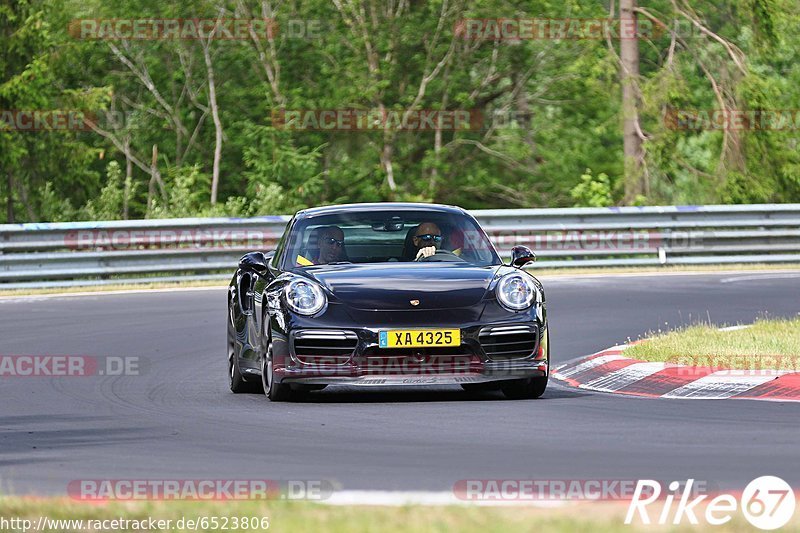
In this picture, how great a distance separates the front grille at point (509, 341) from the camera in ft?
34.9

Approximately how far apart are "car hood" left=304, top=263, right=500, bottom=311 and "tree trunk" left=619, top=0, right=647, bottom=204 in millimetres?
23423

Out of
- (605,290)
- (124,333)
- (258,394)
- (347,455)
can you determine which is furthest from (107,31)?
(347,455)

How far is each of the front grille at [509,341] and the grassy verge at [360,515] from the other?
426 centimetres

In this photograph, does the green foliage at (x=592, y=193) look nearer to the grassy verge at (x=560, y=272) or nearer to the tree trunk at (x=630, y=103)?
the tree trunk at (x=630, y=103)

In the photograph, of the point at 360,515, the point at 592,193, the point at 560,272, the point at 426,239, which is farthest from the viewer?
the point at 592,193

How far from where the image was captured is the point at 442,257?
463 inches

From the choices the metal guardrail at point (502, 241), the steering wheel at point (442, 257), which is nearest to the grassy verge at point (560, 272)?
the metal guardrail at point (502, 241)

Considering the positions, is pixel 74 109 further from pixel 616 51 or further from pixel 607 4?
pixel 607 4

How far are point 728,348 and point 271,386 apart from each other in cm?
359

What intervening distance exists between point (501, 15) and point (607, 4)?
1222 centimetres

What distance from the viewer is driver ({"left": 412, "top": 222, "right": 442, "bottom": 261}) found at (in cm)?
1184

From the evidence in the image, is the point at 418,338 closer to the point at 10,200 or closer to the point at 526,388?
the point at 526,388

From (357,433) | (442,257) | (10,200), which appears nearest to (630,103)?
(10,200)

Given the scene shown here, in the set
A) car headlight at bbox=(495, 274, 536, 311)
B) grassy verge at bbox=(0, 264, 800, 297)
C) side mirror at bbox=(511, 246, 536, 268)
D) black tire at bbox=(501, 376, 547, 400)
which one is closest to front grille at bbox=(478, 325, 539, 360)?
car headlight at bbox=(495, 274, 536, 311)
